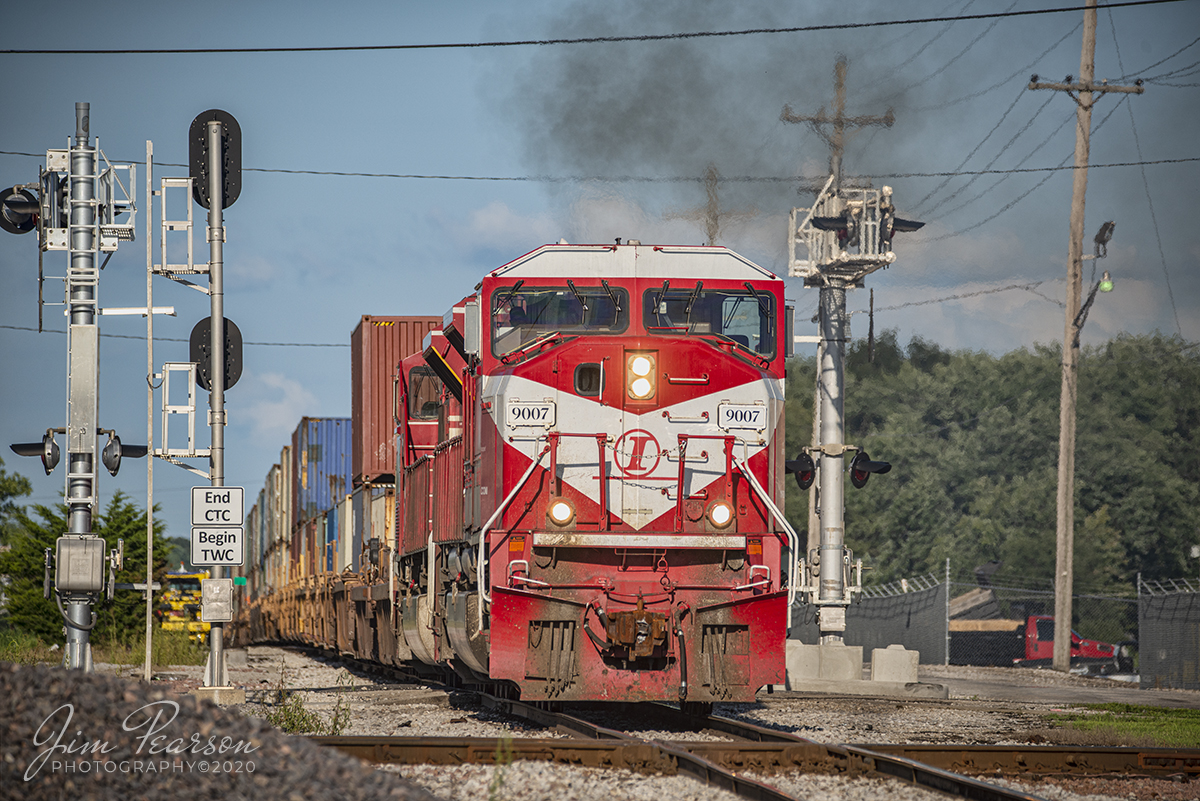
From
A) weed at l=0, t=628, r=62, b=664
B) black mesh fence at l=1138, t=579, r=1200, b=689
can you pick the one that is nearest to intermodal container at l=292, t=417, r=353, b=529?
weed at l=0, t=628, r=62, b=664

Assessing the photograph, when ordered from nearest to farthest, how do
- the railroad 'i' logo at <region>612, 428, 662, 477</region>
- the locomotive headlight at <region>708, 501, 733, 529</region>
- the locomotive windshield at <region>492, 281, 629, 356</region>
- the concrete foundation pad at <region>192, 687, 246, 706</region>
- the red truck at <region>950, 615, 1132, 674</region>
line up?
the locomotive headlight at <region>708, 501, 733, 529</region> < the railroad 'i' logo at <region>612, 428, 662, 477</region> < the locomotive windshield at <region>492, 281, 629, 356</region> < the concrete foundation pad at <region>192, 687, 246, 706</region> < the red truck at <region>950, 615, 1132, 674</region>

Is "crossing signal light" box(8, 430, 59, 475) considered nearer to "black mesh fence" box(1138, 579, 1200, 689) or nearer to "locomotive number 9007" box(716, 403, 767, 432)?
"locomotive number 9007" box(716, 403, 767, 432)

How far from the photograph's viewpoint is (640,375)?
462 inches

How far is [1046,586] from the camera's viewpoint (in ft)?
196

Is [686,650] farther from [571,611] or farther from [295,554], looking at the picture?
[295,554]

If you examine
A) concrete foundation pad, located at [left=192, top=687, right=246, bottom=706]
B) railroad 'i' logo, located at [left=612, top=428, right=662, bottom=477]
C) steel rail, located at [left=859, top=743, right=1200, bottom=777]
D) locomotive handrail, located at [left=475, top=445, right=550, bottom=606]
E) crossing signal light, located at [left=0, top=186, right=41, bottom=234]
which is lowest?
concrete foundation pad, located at [left=192, top=687, right=246, bottom=706]

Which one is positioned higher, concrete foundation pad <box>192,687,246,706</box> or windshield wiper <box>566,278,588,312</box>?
windshield wiper <box>566,278,588,312</box>

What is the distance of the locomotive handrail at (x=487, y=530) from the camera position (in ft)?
36.5

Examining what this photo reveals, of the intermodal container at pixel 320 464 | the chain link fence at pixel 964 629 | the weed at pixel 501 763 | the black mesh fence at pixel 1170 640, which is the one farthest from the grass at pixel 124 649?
the black mesh fence at pixel 1170 640

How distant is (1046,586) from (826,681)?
141 ft

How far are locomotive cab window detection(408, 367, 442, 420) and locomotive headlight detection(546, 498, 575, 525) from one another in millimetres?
5500

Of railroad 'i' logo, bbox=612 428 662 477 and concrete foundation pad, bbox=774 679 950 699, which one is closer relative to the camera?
railroad 'i' logo, bbox=612 428 662 477

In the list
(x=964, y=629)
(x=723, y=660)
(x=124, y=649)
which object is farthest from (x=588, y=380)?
(x=964, y=629)

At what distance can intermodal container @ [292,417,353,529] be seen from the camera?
2573 cm
